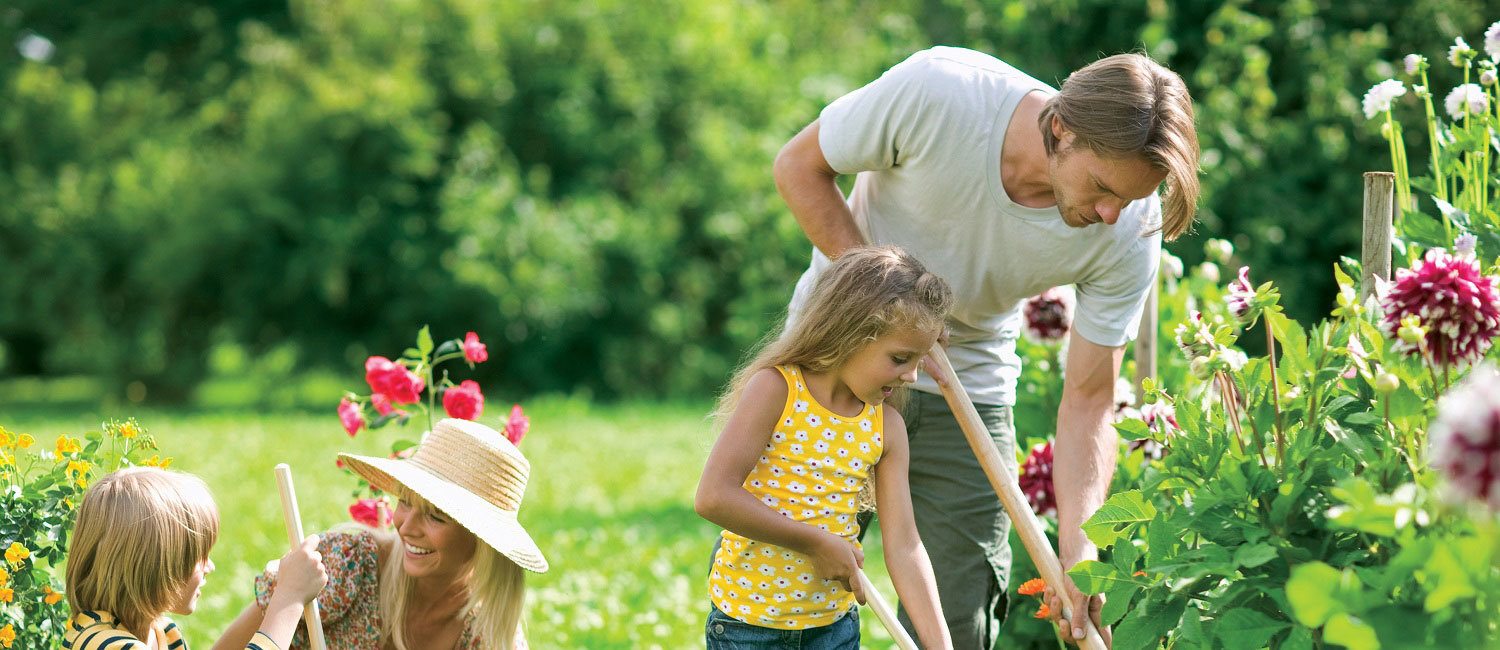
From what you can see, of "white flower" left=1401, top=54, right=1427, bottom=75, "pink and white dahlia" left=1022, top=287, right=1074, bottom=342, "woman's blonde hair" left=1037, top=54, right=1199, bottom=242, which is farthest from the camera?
"pink and white dahlia" left=1022, top=287, right=1074, bottom=342

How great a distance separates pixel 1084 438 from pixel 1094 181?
0.63m

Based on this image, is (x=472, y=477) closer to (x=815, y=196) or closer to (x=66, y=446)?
(x=66, y=446)

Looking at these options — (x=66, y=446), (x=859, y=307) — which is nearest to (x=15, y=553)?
(x=66, y=446)

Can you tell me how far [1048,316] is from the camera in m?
3.86

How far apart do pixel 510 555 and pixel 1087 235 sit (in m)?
1.29

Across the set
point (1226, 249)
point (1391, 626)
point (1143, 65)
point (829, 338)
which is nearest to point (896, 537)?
point (829, 338)

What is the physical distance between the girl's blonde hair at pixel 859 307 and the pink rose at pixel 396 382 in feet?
3.35

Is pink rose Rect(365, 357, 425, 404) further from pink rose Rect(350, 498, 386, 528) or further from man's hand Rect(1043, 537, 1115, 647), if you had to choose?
man's hand Rect(1043, 537, 1115, 647)

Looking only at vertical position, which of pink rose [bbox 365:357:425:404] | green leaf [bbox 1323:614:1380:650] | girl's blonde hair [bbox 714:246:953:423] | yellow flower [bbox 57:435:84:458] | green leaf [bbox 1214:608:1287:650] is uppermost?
girl's blonde hair [bbox 714:246:953:423]

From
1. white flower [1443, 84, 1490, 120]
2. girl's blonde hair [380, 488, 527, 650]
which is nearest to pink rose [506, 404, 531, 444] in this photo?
girl's blonde hair [380, 488, 527, 650]

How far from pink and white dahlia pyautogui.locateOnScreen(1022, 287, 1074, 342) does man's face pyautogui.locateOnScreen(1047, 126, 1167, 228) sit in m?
1.13

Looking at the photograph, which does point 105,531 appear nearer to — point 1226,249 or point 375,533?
point 375,533

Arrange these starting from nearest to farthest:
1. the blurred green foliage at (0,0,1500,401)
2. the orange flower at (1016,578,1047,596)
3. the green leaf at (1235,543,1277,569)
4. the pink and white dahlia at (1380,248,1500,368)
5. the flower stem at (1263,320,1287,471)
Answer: the pink and white dahlia at (1380,248,1500,368), the green leaf at (1235,543,1277,569), the flower stem at (1263,320,1287,471), the orange flower at (1016,578,1047,596), the blurred green foliage at (0,0,1500,401)

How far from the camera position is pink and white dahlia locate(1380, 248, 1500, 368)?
1.90m
